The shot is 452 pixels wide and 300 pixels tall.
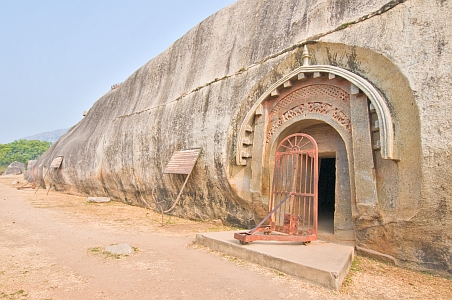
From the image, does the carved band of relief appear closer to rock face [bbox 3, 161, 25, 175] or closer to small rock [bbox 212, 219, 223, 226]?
small rock [bbox 212, 219, 223, 226]

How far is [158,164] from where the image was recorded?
8.98 metres

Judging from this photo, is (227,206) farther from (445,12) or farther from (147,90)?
(147,90)

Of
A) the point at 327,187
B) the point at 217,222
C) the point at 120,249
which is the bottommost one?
the point at 120,249

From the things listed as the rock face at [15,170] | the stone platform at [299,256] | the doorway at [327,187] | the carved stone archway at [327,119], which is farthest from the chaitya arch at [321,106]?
the rock face at [15,170]

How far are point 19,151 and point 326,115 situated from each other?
59.1 m

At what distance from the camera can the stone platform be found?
3.38 meters

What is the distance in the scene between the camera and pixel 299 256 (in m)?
3.85

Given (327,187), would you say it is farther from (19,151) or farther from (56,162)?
(19,151)

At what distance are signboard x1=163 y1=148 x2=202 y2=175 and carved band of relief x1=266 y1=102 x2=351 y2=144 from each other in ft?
6.70

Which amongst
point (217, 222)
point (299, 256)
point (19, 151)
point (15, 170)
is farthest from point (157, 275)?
point (19, 151)

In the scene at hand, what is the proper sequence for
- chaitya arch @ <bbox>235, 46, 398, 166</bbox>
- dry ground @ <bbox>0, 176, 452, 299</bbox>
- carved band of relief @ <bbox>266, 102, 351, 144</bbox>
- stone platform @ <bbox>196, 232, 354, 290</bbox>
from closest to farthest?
dry ground @ <bbox>0, 176, 452, 299</bbox>
stone platform @ <bbox>196, 232, 354, 290</bbox>
chaitya arch @ <bbox>235, 46, 398, 166</bbox>
carved band of relief @ <bbox>266, 102, 351, 144</bbox>

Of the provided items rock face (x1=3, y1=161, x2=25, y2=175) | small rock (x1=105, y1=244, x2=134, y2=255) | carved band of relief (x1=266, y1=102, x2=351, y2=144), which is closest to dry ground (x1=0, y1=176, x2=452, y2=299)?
small rock (x1=105, y1=244, x2=134, y2=255)

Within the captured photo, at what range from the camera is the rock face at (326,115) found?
3918mm

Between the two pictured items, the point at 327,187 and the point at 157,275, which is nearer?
the point at 157,275
